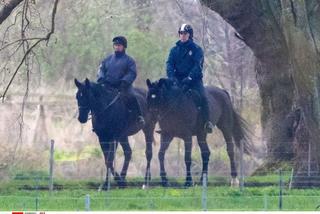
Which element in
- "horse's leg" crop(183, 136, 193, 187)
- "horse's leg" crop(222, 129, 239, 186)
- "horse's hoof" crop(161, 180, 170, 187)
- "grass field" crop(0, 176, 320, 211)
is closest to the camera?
"grass field" crop(0, 176, 320, 211)

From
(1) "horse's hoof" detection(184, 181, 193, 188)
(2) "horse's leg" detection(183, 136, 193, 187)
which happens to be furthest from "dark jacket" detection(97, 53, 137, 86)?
(1) "horse's hoof" detection(184, 181, 193, 188)

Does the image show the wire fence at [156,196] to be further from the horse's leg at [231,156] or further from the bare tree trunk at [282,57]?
the bare tree trunk at [282,57]

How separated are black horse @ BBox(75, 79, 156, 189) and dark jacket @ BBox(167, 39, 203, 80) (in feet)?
4.29

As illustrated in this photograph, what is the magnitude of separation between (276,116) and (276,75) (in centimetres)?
88

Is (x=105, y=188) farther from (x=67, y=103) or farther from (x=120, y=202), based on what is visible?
(x=67, y=103)

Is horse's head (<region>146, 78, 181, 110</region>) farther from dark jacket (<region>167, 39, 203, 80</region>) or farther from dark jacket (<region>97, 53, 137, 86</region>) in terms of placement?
dark jacket (<region>97, 53, 137, 86</region>)

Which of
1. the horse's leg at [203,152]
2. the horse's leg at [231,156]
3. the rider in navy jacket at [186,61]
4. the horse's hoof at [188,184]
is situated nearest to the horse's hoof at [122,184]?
the horse's hoof at [188,184]

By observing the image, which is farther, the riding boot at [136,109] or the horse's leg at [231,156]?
the riding boot at [136,109]

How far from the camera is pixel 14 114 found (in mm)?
33625

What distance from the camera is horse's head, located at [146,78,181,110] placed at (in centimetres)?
2294

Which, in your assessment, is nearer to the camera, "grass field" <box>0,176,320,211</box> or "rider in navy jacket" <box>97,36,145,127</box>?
"grass field" <box>0,176,320,211</box>

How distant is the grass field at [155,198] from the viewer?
1777 cm

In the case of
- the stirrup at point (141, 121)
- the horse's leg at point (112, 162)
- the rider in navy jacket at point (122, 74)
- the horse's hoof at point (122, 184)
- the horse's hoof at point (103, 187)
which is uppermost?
the rider in navy jacket at point (122, 74)

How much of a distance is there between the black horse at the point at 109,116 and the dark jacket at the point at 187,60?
4.29 feet
